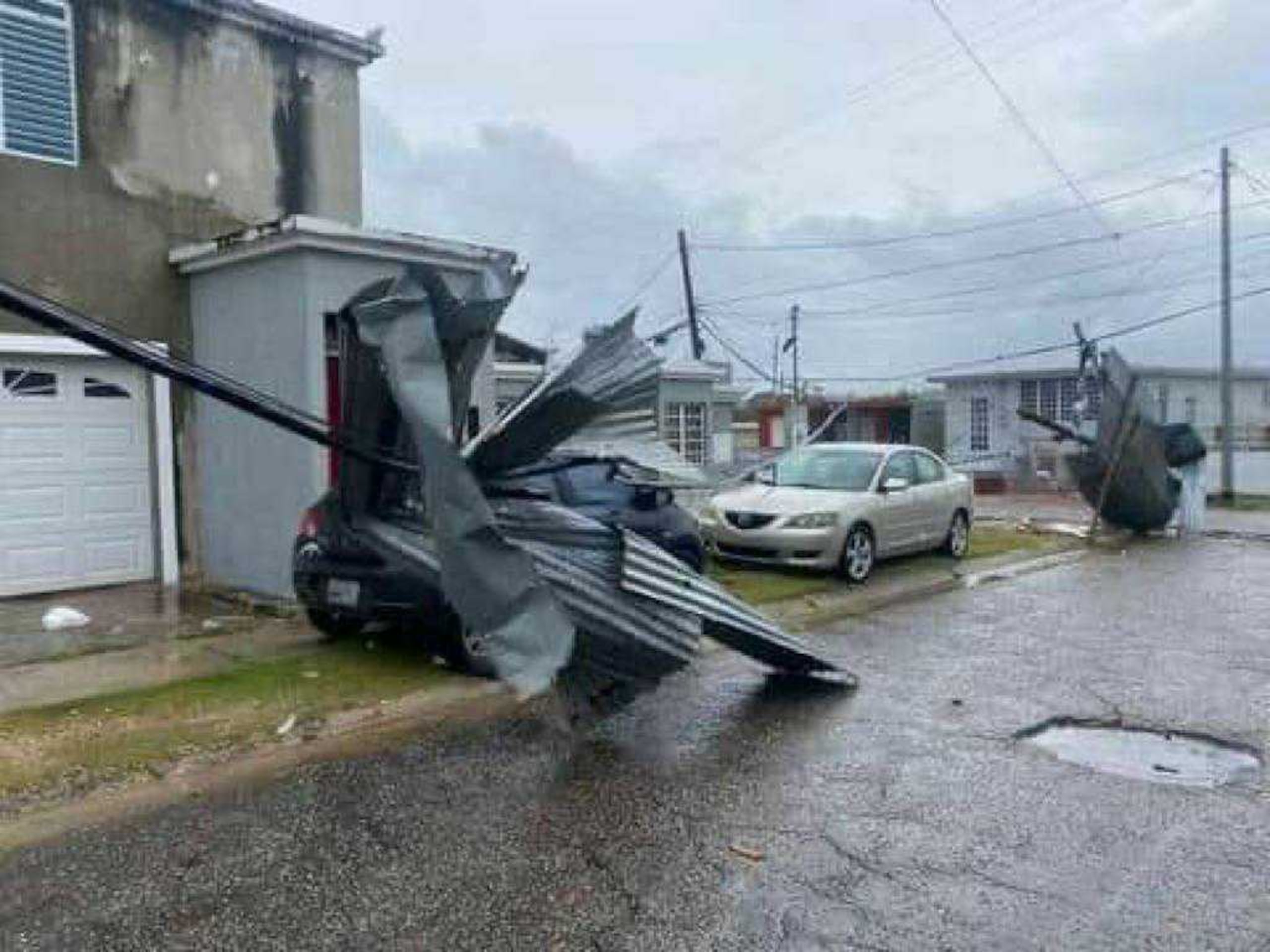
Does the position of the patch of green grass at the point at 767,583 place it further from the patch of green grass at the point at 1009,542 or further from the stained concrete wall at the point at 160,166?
the stained concrete wall at the point at 160,166

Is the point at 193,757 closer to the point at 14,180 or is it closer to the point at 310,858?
the point at 310,858

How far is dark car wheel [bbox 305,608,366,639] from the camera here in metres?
8.38

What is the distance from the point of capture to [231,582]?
11039 millimetres

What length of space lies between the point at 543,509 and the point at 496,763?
1.44m

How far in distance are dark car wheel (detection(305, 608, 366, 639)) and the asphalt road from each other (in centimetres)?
233

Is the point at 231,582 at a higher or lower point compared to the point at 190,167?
lower

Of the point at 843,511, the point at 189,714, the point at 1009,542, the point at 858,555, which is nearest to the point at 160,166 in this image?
the point at 189,714

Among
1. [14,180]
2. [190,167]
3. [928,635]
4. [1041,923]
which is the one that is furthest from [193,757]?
[190,167]

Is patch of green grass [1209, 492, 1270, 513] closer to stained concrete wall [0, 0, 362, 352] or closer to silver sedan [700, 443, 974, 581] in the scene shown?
silver sedan [700, 443, 974, 581]

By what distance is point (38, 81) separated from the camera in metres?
10.6

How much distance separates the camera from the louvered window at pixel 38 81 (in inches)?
409

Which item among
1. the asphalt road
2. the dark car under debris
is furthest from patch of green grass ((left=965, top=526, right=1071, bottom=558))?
the dark car under debris

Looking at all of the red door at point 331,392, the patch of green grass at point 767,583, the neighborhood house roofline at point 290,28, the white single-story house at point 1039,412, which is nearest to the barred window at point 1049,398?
the white single-story house at point 1039,412

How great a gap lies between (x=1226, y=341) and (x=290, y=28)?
24.1m
